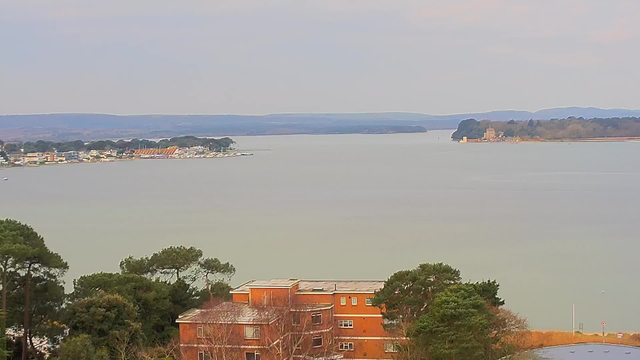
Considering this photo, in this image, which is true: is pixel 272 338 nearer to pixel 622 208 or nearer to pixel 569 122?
pixel 622 208

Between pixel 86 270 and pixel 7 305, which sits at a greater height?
pixel 7 305

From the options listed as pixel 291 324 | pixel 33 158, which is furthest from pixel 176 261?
pixel 33 158

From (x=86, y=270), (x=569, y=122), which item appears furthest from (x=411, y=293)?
(x=569, y=122)

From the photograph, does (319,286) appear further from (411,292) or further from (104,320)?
(104,320)

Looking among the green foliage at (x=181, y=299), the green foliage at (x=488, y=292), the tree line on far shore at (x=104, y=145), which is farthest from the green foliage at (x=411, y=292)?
the tree line on far shore at (x=104, y=145)

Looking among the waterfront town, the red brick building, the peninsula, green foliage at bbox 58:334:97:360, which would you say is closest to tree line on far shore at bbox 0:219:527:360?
green foliage at bbox 58:334:97:360

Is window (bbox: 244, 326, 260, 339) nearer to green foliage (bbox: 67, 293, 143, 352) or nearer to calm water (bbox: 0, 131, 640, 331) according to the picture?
green foliage (bbox: 67, 293, 143, 352)

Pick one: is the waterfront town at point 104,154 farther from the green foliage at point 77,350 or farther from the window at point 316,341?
the green foliage at point 77,350
